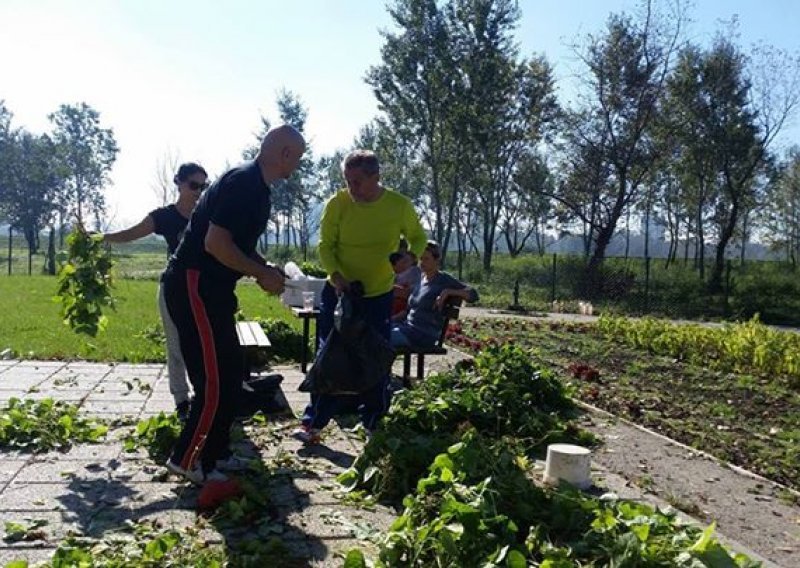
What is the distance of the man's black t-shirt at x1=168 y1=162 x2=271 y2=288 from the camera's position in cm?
373

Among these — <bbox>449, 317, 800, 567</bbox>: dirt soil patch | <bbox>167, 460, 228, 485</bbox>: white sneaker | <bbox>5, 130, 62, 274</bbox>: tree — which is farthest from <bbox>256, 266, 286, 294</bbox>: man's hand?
<bbox>5, 130, 62, 274</bbox>: tree

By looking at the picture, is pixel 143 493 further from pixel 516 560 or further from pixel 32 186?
pixel 32 186

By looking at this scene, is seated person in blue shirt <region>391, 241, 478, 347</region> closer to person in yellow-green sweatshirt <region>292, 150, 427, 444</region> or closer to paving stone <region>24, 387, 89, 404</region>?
person in yellow-green sweatshirt <region>292, 150, 427, 444</region>

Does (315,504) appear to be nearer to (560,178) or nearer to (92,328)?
(92,328)

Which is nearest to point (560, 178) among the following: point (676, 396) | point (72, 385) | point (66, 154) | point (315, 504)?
point (676, 396)

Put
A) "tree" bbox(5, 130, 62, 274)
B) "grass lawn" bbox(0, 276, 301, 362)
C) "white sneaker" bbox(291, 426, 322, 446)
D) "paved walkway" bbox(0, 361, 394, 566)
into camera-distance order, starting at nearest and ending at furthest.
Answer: "paved walkway" bbox(0, 361, 394, 566) < "white sneaker" bbox(291, 426, 322, 446) < "grass lawn" bbox(0, 276, 301, 362) < "tree" bbox(5, 130, 62, 274)

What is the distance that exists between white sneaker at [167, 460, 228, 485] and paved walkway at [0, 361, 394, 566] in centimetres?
6

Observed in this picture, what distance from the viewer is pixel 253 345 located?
6789 mm

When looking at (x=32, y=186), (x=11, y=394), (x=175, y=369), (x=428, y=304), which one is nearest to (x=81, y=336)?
(x=11, y=394)

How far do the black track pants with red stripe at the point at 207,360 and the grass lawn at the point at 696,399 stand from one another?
345cm

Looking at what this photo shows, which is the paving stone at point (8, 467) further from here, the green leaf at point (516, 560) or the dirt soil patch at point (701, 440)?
the dirt soil patch at point (701, 440)

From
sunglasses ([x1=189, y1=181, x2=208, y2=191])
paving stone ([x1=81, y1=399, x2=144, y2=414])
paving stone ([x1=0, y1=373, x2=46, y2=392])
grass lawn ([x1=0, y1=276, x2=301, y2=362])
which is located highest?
sunglasses ([x1=189, y1=181, x2=208, y2=191])

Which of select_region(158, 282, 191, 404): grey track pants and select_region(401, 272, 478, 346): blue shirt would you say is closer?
select_region(158, 282, 191, 404): grey track pants

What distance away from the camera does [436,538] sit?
272 cm
